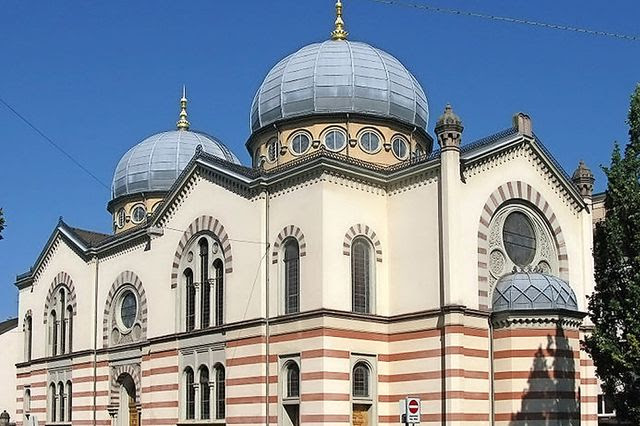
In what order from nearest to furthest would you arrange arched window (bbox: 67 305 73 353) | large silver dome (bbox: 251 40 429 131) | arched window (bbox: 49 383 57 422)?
large silver dome (bbox: 251 40 429 131) < arched window (bbox: 67 305 73 353) < arched window (bbox: 49 383 57 422)

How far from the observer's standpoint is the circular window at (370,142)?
4084 centimetres

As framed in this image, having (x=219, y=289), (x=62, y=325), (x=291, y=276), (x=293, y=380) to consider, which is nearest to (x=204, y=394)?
(x=219, y=289)

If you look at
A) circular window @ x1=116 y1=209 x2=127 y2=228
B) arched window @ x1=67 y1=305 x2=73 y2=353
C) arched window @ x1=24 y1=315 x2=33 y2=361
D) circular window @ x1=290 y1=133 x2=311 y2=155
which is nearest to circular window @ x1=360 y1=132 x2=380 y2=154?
circular window @ x1=290 y1=133 x2=311 y2=155

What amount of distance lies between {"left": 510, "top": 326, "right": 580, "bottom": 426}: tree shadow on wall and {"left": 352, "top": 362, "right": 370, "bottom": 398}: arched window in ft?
16.3

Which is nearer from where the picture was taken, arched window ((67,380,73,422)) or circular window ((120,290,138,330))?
circular window ((120,290,138,330))

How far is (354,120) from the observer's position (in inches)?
1612

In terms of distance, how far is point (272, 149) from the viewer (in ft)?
139

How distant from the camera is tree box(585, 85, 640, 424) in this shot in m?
27.4

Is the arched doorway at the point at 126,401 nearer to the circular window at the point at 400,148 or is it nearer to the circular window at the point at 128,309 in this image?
the circular window at the point at 128,309

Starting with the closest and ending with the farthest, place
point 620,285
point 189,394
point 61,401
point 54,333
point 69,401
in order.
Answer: point 620,285
point 189,394
point 69,401
point 61,401
point 54,333

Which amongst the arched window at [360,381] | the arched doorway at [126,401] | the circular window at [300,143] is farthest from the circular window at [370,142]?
the arched doorway at [126,401]

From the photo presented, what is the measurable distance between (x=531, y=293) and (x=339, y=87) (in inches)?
486

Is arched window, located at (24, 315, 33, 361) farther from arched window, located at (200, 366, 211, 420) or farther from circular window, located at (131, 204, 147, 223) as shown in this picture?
arched window, located at (200, 366, 211, 420)

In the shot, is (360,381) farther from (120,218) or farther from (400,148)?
(120,218)
